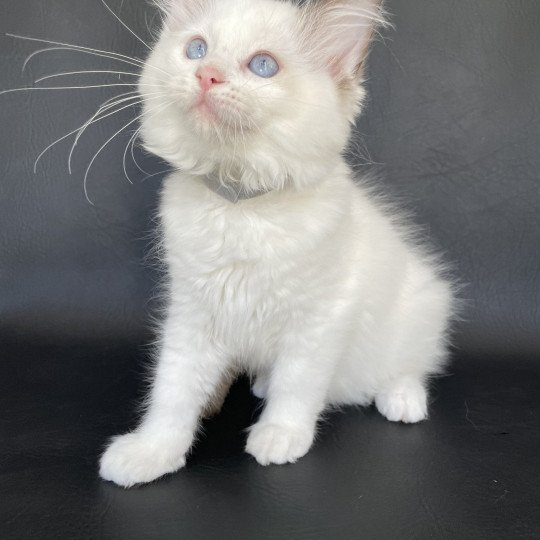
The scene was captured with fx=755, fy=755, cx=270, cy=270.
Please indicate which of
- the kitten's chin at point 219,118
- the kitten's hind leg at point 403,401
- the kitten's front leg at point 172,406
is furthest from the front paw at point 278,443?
the kitten's chin at point 219,118

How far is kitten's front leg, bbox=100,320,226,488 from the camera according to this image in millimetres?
1642

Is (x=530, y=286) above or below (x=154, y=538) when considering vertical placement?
above

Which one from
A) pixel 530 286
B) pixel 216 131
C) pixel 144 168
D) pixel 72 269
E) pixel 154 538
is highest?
pixel 216 131

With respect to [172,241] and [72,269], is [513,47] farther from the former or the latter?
[72,269]

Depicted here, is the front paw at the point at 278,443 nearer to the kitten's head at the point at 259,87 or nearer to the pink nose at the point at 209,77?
the kitten's head at the point at 259,87

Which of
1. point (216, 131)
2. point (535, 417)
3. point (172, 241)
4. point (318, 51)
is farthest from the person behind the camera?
point (535, 417)

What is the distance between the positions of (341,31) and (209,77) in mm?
348

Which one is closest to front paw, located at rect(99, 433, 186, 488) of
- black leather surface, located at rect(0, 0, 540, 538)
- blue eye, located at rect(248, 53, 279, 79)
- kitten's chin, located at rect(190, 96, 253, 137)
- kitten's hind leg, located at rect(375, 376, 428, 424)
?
black leather surface, located at rect(0, 0, 540, 538)

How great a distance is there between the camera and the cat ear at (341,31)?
1535mm

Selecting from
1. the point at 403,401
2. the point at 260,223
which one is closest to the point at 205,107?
the point at 260,223

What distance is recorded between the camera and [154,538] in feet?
4.77

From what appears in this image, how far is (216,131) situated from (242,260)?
0.30 m

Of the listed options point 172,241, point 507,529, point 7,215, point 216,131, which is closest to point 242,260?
point 172,241

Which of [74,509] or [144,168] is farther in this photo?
[144,168]
